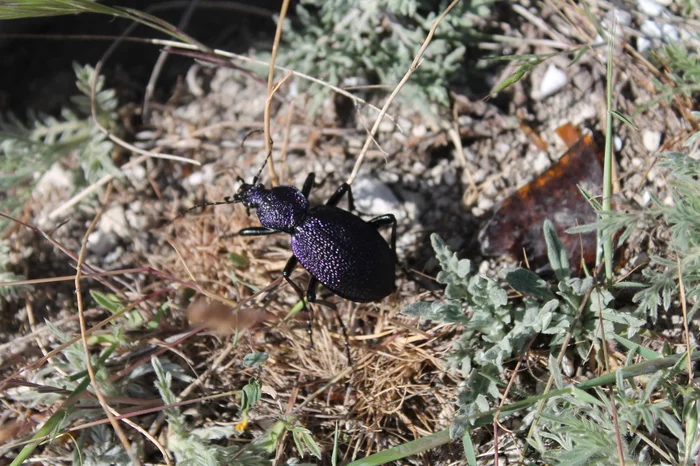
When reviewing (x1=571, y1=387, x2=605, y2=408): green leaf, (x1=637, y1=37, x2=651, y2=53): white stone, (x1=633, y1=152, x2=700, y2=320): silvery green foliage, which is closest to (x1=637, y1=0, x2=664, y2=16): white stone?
(x1=637, y1=37, x2=651, y2=53): white stone

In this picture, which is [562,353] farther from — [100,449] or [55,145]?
[55,145]

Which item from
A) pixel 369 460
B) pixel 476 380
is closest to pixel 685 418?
pixel 476 380

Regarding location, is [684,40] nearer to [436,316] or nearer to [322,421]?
[436,316]

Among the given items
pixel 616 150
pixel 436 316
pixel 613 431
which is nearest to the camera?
pixel 613 431

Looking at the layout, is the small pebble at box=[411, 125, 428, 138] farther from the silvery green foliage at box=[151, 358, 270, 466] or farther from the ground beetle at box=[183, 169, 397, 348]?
the silvery green foliage at box=[151, 358, 270, 466]

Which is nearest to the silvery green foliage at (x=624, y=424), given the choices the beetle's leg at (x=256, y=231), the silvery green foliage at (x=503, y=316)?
the silvery green foliage at (x=503, y=316)

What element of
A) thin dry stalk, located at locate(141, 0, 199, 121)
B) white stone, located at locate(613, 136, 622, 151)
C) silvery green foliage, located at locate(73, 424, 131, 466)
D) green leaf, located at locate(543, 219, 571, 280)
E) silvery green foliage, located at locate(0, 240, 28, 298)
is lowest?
silvery green foliage, located at locate(73, 424, 131, 466)

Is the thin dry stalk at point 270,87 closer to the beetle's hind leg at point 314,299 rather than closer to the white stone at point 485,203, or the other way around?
the beetle's hind leg at point 314,299
